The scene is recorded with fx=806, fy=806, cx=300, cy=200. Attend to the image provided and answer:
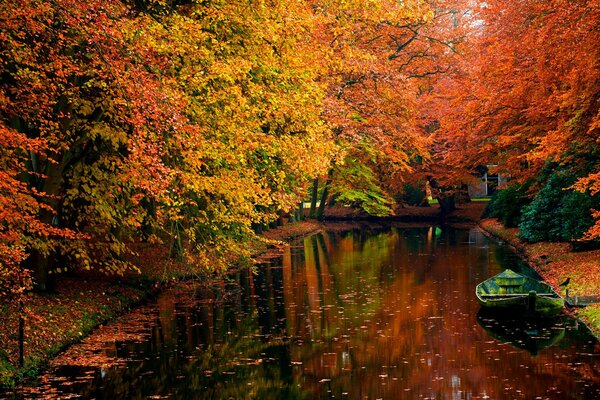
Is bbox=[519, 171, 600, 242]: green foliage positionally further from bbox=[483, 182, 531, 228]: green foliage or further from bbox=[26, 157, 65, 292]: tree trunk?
bbox=[26, 157, 65, 292]: tree trunk

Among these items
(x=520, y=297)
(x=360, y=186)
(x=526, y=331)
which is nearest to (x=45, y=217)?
(x=526, y=331)

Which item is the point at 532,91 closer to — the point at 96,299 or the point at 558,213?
the point at 558,213

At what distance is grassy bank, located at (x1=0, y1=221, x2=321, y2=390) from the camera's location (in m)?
15.5

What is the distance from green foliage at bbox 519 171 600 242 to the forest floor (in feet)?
2.02

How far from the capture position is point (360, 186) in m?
59.3

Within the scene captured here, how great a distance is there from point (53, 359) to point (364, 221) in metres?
55.7

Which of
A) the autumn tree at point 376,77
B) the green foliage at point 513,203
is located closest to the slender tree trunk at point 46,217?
the autumn tree at point 376,77

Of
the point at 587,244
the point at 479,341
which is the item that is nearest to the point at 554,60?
the point at 587,244

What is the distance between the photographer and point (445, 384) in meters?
14.2

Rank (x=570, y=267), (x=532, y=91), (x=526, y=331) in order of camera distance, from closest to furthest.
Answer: (x=526, y=331) → (x=570, y=267) → (x=532, y=91)

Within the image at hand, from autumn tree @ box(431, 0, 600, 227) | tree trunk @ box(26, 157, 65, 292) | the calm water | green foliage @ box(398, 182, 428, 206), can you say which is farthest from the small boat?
green foliage @ box(398, 182, 428, 206)

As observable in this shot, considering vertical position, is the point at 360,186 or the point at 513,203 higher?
the point at 360,186

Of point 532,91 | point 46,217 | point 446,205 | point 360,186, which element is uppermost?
point 532,91

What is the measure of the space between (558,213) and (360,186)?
27203 millimetres
